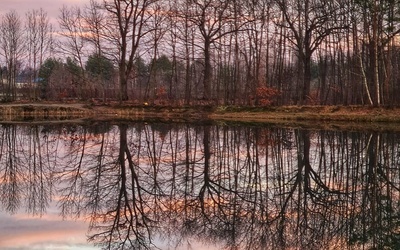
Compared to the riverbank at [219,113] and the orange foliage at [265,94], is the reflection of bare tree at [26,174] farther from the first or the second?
the orange foliage at [265,94]

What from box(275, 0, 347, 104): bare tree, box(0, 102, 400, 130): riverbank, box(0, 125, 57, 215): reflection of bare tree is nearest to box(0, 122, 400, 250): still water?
box(0, 125, 57, 215): reflection of bare tree

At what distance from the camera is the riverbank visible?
31.9m

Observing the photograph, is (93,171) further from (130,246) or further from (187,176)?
(130,246)

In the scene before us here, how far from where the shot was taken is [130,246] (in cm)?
671

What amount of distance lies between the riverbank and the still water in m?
14.5

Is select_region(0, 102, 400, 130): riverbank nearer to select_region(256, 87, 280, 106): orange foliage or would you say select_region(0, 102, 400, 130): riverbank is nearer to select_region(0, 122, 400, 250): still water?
select_region(256, 87, 280, 106): orange foliage

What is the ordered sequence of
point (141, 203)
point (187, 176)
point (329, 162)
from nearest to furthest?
→ point (141, 203)
point (187, 176)
point (329, 162)

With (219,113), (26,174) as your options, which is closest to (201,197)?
(26,174)

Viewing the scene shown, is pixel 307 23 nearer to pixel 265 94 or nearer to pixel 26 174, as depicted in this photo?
pixel 265 94

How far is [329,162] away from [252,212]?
6.58 metres

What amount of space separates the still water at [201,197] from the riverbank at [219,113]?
47.6 feet

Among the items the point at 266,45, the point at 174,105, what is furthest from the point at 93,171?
the point at 266,45

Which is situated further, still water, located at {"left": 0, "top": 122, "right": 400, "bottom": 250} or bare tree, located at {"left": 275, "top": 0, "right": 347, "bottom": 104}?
bare tree, located at {"left": 275, "top": 0, "right": 347, "bottom": 104}

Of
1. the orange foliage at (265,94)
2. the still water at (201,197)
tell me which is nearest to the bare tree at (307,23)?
the orange foliage at (265,94)
